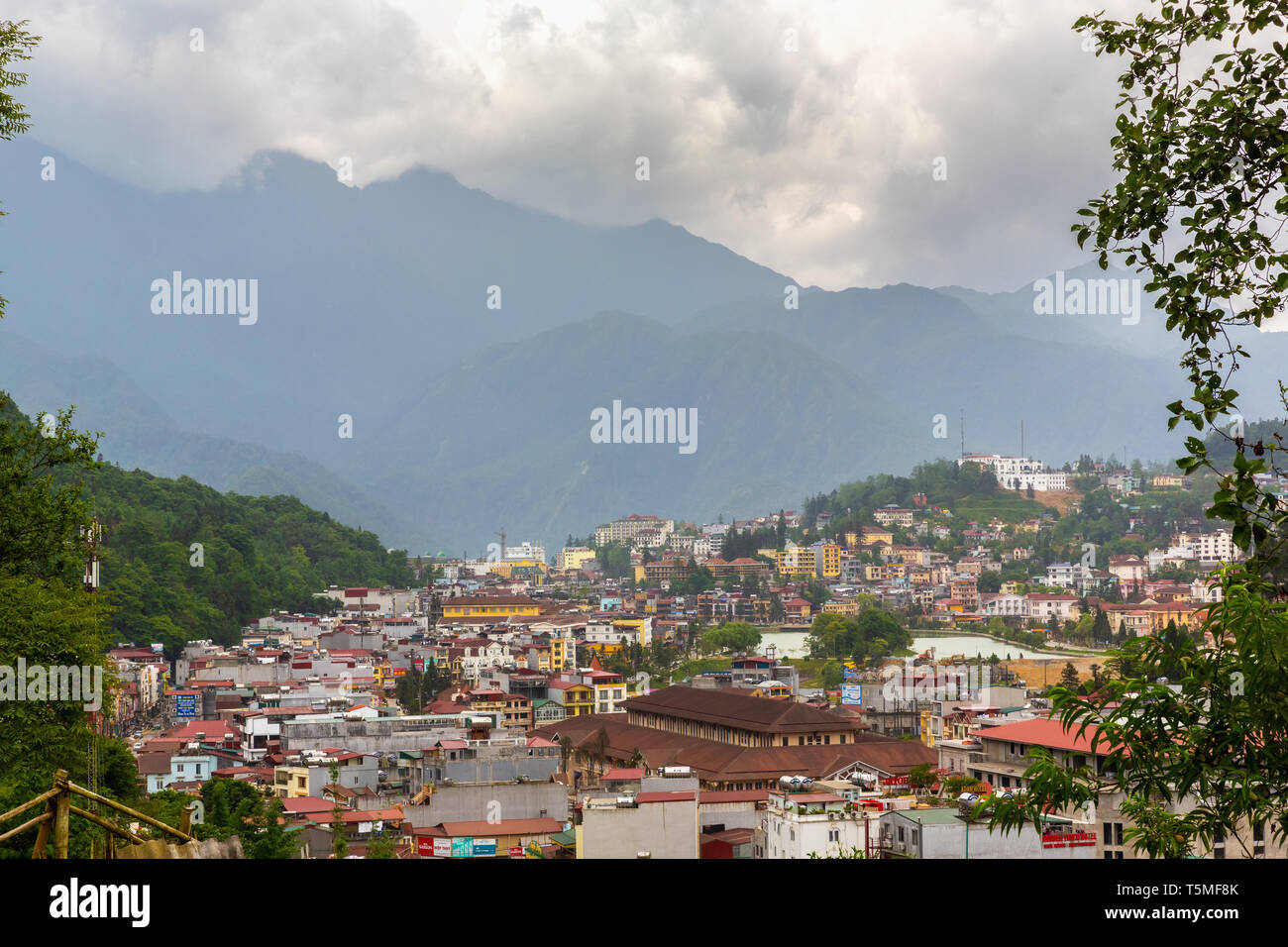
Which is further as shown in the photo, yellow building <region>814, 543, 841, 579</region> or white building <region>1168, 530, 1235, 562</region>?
yellow building <region>814, 543, 841, 579</region>

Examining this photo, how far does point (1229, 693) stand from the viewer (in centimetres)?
187

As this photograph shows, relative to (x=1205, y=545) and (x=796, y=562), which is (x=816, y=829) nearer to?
(x=1205, y=545)

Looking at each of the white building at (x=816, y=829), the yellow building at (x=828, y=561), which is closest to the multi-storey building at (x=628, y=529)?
the yellow building at (x=828, y=561)

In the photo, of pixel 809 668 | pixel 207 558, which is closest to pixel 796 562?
pixel 809 668

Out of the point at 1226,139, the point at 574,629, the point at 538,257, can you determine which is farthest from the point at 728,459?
the point at 1226,139

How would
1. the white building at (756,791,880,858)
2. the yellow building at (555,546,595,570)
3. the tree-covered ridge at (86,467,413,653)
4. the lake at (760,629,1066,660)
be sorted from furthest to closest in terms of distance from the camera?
1. the yellow building at (555,546,595,570)
2. the lake at (760,629,1066,660)
3. the tree-covered ridge at (86,467,413,653)
4. the white building at (756,791,880,858)

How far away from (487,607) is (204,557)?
1319cm

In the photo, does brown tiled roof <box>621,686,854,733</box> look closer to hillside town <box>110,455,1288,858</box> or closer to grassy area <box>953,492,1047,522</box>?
hillside town <box>110,455,1288,858</box>

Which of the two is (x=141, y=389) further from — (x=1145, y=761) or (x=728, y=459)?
(x=1145, y=761)

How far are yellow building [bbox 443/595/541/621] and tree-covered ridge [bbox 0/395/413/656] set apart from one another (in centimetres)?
281

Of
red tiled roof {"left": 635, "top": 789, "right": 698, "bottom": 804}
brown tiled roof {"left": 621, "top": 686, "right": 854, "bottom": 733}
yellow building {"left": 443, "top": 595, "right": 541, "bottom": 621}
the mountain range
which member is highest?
the mountain range

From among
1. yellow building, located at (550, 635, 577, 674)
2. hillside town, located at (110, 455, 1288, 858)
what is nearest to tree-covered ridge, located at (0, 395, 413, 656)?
hillside town, located at (110, 455, 1288, 858)

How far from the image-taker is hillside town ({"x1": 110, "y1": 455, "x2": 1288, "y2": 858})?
443 inches

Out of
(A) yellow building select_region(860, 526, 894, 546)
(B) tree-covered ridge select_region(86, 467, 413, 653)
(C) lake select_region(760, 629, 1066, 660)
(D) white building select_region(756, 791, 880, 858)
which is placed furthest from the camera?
(A) yellow building select_region(860, 526, 894, 546)
